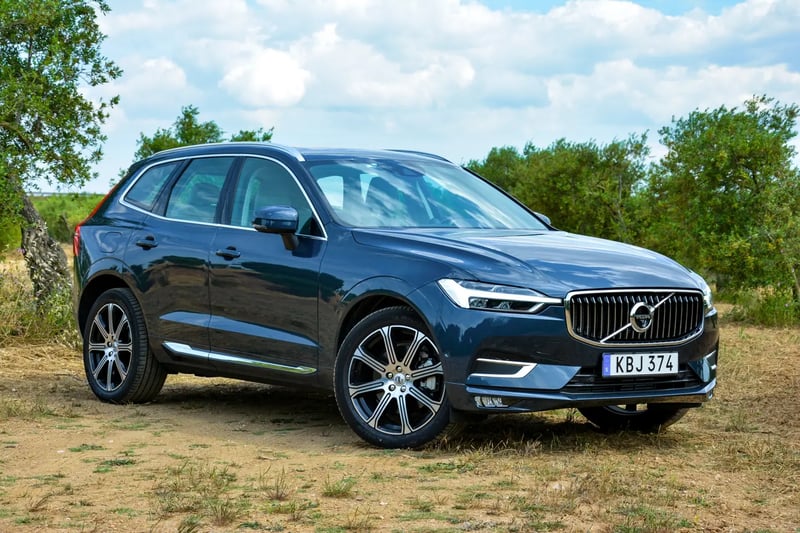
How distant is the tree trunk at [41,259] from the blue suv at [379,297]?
478 centimetres

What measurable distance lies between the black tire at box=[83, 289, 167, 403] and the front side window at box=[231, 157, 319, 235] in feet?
4.39

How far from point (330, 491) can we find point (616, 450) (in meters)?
2.17

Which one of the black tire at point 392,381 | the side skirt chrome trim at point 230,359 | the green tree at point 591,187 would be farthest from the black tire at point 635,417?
the green tree at point 591,187

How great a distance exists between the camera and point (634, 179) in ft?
92.9

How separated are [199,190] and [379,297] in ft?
7.30

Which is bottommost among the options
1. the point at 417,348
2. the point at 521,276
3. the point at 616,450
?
the point at 616,450

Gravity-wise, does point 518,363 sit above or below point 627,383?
above

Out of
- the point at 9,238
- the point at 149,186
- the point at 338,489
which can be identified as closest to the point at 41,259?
the point at 149,186

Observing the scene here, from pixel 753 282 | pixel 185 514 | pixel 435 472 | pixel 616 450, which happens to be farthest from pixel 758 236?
pixel 185 514

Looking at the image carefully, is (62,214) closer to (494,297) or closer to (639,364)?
(494,297)

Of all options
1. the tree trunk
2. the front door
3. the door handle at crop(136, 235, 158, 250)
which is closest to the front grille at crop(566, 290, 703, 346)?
the front door

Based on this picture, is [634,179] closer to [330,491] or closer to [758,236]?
[758,236]

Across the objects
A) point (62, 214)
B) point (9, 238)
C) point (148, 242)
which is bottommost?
point (9, 238)

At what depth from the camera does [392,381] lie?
7.07 m
